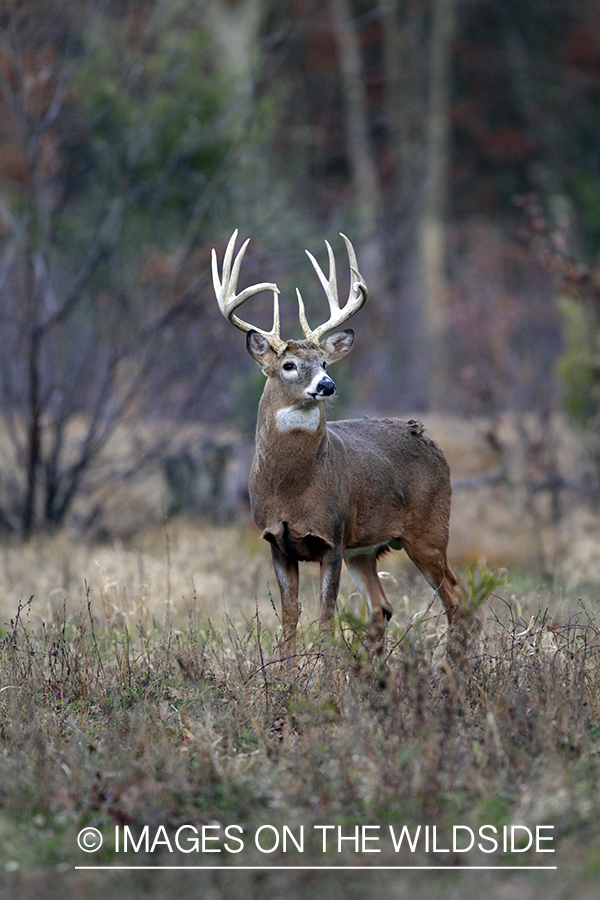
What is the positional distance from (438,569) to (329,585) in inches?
38.5

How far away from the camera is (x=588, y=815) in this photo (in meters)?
4.01

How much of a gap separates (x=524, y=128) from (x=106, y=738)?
26265 mm

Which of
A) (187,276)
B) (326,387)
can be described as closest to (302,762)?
(326,387)

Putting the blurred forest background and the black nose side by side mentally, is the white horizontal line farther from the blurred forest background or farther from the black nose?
the blurred forest background

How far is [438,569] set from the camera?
644cm

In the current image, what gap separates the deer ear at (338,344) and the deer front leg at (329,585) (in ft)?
3.44

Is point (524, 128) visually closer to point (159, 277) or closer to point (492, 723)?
point (159, 277)

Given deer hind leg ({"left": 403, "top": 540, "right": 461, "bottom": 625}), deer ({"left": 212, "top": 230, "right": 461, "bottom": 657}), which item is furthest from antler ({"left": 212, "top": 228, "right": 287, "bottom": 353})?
deer hind leg ({"left": 403, "top": 540, "right": 461, "bottom": 625})

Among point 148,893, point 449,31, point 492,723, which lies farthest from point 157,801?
point 449,31

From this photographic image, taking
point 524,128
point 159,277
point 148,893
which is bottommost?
point 148,893

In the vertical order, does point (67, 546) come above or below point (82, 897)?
above

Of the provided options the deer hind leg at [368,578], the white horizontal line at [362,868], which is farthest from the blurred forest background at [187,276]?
the white horizontal line at [362,868]

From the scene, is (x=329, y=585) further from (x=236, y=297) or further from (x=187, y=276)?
(x=187, y=276)

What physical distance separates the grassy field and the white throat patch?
1050mm
